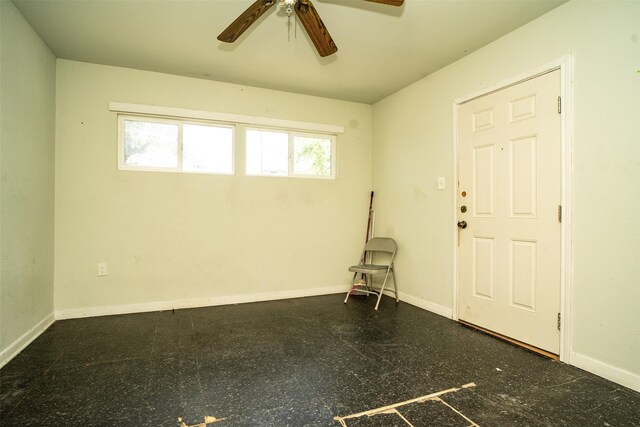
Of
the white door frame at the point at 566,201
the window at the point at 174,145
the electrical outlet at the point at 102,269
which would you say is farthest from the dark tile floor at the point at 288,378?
the window at the point at 174,145

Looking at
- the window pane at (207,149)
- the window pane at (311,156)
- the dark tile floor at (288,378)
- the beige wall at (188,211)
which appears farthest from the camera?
the window pane at (311,156)

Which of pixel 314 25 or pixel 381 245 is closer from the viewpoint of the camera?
pixel 314 25

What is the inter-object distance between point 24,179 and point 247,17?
2.03 meters

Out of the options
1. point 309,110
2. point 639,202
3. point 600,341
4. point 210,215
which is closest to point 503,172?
point 639,202

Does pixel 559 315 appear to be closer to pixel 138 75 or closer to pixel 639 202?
pixel 639 202

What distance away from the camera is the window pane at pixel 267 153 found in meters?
3.60

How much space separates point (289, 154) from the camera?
3.77 meters

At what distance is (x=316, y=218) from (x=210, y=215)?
1.23 metres

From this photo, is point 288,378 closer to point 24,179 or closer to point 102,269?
point 102,269

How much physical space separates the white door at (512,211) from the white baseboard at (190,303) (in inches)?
65.7

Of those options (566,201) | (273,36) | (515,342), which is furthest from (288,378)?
(273,36)

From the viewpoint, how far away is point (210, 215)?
3.39 metres

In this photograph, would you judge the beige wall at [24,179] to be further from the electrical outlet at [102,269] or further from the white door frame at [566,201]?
the white door frame at [566,201]

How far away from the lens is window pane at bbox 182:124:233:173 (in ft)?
11.0
